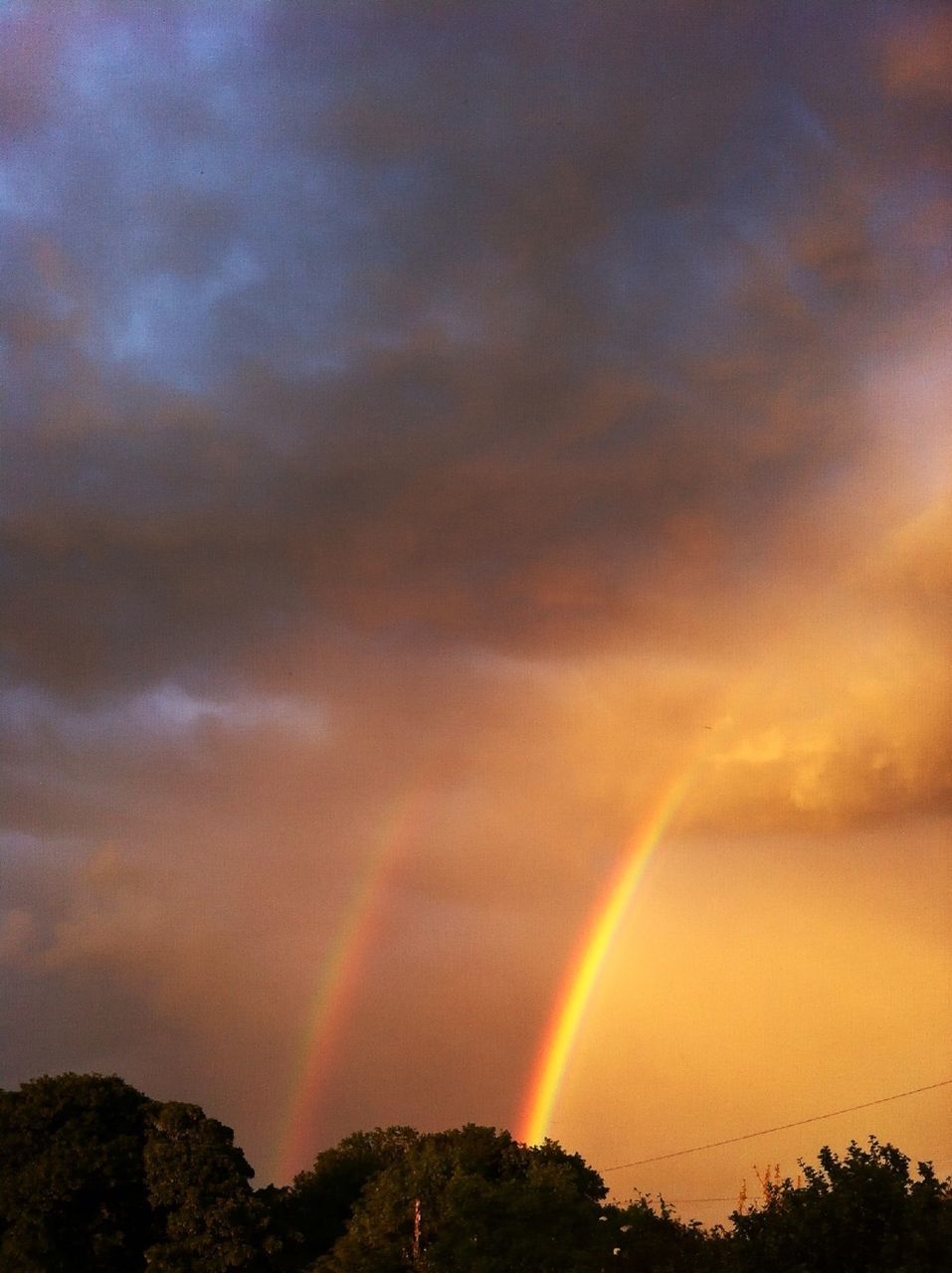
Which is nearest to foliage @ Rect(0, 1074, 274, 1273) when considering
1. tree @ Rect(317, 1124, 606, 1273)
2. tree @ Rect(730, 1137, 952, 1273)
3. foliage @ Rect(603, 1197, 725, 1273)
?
tree @ Rect(317, 1124, 606, 1273)

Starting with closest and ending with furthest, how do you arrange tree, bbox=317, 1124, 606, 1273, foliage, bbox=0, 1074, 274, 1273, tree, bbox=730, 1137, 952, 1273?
tree, bbox=730, 1137, 952, 1273 → tree, bbox=317, 1124, 606, 1273 → foliage, bbox=0, 1074, 274, 1273

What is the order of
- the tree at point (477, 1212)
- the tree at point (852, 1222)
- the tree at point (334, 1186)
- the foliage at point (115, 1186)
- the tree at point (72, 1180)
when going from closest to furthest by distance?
the tree at point (852, 1222), the tree at point (477, 1212), the tree at point (72, 1180), the foliage at point (115, 1186), the tree at point (334, 1186)

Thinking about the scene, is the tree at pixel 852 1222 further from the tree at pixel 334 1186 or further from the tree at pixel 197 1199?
the tree at pixel 334 1186

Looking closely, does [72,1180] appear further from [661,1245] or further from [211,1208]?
[661,1245]

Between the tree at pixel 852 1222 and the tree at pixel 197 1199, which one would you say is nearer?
the tree at pixel 852 1222

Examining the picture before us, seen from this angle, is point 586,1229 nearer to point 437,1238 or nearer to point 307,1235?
point 437,1238

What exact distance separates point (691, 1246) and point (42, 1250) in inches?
1108

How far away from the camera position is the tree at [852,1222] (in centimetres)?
2952

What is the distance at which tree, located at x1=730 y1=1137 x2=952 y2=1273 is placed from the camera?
29516 millimetres

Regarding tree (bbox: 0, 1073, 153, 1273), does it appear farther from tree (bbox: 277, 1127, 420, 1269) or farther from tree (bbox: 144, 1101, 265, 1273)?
tree (bbox: 277, 1127, 420, 1269)

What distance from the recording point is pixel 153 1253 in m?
59.7

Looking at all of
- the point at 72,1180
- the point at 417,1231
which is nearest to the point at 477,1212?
the point at 417,1231

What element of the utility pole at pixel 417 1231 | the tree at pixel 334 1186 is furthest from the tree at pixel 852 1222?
the tree at pixel 334 1186

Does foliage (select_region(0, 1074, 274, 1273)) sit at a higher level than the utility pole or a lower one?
higher
